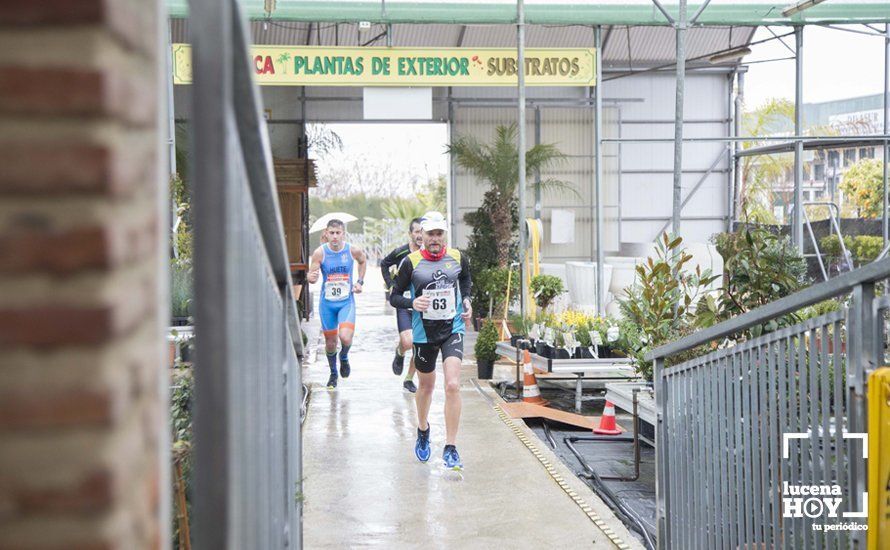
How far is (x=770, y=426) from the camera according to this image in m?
4.20

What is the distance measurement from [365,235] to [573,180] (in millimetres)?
20245

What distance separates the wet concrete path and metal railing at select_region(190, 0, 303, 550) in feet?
10.8

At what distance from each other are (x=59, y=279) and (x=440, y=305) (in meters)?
7.03

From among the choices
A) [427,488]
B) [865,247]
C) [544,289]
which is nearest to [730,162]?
Result: [865,247]

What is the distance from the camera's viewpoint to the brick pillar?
1.24m

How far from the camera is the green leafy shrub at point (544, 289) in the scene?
1409 centimetres

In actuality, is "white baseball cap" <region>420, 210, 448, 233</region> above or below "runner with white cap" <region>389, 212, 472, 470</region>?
above

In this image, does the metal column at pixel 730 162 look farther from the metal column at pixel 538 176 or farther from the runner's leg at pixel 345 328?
the runner's leg at pixel 345 328

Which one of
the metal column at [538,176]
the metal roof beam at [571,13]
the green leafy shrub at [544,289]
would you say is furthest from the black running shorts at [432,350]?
the metal column at [538,176]

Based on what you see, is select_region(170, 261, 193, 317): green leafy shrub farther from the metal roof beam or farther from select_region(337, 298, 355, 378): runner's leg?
the metal roof beam

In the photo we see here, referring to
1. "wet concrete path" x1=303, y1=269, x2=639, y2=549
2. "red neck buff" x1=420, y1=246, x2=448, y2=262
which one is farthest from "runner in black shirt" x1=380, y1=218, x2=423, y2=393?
"red neck buff" x1=420, y1=246, x2=448, y2=262

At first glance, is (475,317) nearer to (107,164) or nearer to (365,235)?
(107,164)

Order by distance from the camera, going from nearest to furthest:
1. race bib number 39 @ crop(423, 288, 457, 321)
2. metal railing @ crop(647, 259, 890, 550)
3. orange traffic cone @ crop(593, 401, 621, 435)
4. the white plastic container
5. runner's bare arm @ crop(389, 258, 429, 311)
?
metal railing @ crop(647, 259, 890, 550), race bib number 39 @ crop(423, 288, 457, 321), runner's bare arm @ crop(389, 258, 429, 311), orange traffic cone @ crop(593, 401, 621, 435), the white plastic container

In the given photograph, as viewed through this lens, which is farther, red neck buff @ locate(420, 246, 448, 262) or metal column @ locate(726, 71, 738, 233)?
metal column @ locate(726, 71, 738, 233)
